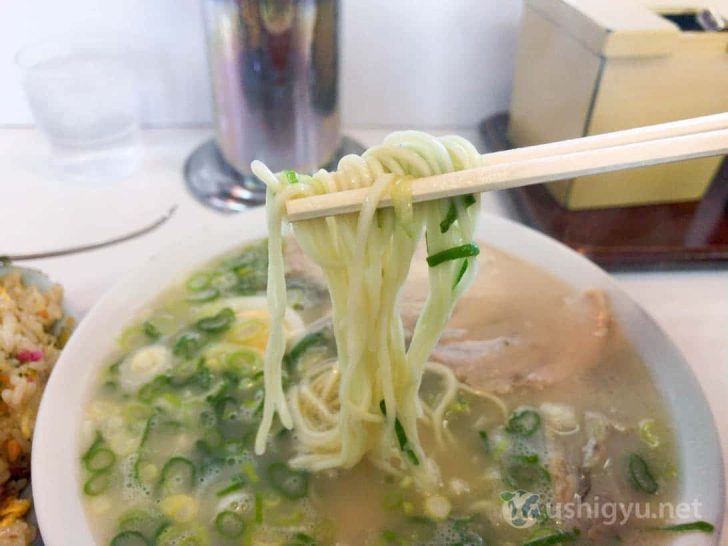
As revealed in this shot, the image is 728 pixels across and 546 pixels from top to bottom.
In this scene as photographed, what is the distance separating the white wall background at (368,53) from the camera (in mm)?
1876

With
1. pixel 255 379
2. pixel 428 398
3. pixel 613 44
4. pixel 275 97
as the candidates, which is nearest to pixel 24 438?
pixel 255 379

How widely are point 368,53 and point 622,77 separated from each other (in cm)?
83

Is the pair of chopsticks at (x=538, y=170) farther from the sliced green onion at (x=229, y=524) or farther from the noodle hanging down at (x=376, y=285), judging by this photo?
the sliced green onion at (x=229, y=524)

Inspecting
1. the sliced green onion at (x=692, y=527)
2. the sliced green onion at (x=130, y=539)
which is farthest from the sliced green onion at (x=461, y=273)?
the sliced green onion at (x=130, y=539)

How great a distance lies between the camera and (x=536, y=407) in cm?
118

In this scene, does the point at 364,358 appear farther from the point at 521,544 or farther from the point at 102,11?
the point at 102,11

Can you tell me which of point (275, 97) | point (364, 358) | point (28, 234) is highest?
point (275, 97)

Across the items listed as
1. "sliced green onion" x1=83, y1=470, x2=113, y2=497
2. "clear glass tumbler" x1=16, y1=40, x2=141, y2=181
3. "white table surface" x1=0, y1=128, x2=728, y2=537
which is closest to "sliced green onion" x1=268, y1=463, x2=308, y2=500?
"sliced green onion" x1=83, y1=470, x2=113, y2=497

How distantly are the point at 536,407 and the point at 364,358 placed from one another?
38 cm

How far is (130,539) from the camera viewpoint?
94cm

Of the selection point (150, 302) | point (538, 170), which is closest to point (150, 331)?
point (150, 302)

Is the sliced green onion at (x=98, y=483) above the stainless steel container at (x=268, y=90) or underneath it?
underneath

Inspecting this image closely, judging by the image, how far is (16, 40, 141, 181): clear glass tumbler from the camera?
5.80 feet

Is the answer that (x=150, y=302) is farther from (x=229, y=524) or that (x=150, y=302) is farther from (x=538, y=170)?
(x=538, y=170)
